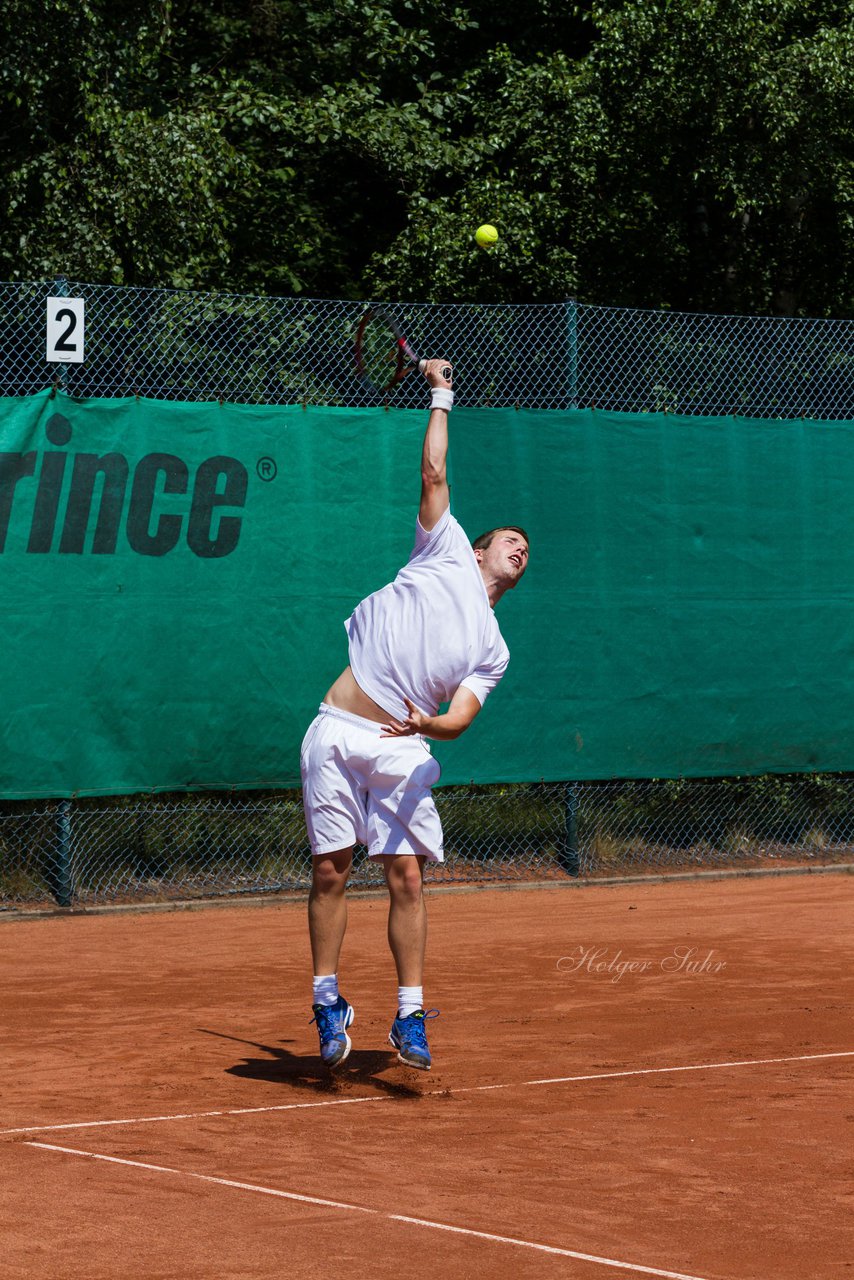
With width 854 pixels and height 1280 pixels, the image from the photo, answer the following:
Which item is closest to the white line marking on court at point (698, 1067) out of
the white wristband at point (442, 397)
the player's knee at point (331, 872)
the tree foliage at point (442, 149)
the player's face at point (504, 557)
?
the player's knee at point (331, 872)

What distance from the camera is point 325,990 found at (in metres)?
5.52

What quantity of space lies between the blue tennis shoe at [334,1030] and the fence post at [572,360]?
5.48m

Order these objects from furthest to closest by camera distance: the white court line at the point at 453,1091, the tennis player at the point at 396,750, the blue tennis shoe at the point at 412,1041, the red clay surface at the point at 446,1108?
the tennis player at the point at 396,750 < the blue tennis shoe at the point at 412,1041 < the white court line at the point at 453,1091 < the red clay surface at the point at 446,1108

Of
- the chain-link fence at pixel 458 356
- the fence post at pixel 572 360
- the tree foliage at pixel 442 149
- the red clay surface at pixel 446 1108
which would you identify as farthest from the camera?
the tree foliage at pixel 442 149

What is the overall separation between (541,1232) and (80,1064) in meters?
2.24

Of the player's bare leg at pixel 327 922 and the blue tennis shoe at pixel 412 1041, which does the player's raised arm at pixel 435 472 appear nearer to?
the player's bare leg at pixel 327 922

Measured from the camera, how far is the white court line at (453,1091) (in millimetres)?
4855

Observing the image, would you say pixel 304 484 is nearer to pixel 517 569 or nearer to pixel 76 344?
pixel 76 344

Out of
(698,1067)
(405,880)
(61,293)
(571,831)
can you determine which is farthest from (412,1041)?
(571,831)

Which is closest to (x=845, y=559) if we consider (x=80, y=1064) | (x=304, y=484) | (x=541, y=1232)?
(x=304, y=484)

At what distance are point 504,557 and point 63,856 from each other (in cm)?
408

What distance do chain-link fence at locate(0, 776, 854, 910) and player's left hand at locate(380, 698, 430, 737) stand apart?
13.6 feet

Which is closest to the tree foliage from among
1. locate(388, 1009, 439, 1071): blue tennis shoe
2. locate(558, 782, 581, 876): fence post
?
locate(558, 782, 581, 876): fence post

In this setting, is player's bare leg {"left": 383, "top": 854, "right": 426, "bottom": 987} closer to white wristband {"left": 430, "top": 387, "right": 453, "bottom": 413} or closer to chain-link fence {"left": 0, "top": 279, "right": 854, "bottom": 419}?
white wristband {"left": 430, "top": 387, "right": 453, "bottom": 413}
